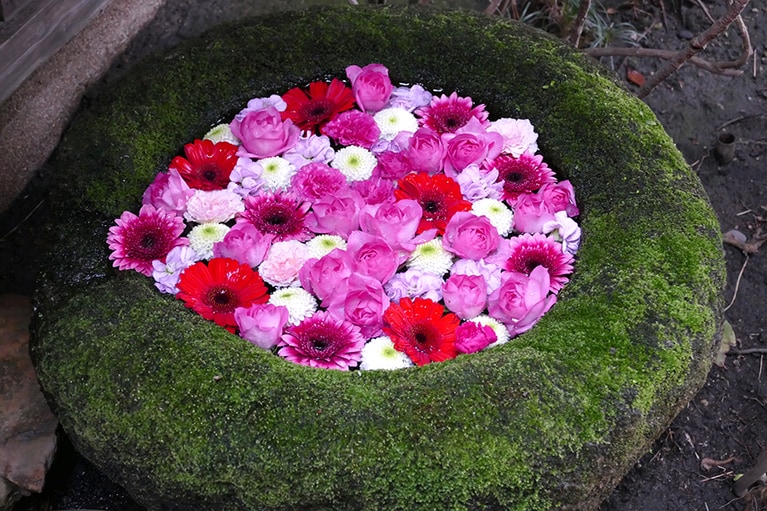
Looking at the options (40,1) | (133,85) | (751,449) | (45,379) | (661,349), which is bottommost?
(751,449)

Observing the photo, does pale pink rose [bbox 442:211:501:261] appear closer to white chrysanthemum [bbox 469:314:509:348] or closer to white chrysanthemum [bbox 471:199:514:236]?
white chrysanthemum [bbox 471:199:514:236]

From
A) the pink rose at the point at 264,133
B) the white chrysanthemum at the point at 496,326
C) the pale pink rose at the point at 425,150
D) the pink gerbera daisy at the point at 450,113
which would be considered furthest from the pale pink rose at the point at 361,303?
the pink gerbera daisy at the point at 450,113

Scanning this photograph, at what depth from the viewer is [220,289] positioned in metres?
2.22

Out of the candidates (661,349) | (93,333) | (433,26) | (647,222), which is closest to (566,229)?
(647,222)

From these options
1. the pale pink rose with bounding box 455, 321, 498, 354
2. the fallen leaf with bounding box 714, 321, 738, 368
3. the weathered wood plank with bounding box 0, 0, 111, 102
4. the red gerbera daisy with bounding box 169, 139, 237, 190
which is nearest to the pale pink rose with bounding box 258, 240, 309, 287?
the red gerbera daisy with bounding box 169, 139, 237, 190

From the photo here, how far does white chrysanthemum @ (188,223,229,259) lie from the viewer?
2.33 m

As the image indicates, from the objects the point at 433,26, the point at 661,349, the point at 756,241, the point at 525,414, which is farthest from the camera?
the point at 756,241

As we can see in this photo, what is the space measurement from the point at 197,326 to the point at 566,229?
103 centimetres

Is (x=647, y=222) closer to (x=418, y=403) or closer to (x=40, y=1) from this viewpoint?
(x=418, y=403)

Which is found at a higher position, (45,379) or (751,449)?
Result: (45,379)

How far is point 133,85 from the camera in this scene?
2.67 m

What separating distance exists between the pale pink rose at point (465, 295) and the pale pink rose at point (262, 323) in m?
0.42

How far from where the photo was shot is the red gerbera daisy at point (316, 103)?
270 centimetres

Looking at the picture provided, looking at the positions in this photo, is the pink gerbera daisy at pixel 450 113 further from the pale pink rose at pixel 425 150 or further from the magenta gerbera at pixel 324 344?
the magenta gerbera at pixel 324 344
